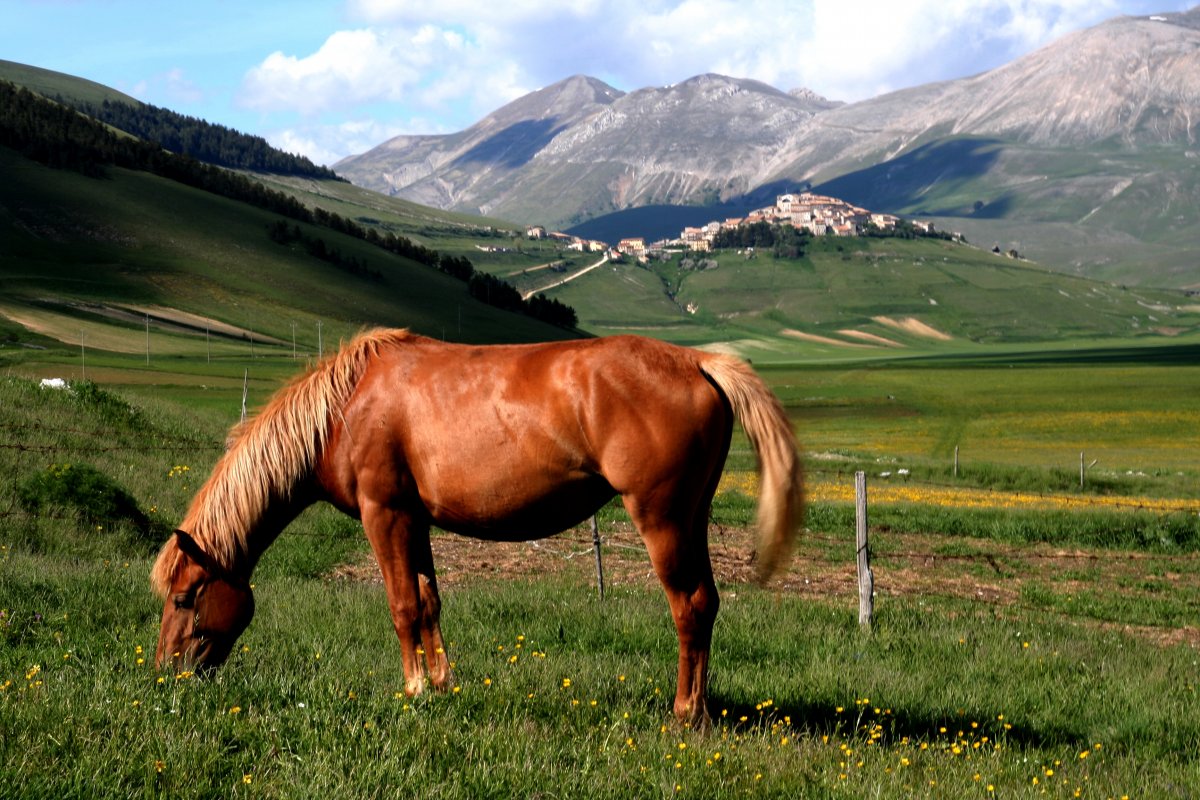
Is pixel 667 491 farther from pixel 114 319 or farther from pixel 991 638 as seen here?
pixel 114 319

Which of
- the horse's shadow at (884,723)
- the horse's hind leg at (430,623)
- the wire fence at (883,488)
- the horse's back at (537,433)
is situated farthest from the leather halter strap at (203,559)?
the wire fence at (883,488)

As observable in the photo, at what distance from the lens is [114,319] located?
123 meters

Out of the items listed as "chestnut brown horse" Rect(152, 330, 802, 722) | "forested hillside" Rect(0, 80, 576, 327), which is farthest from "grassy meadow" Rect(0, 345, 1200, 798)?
"forested hillside" Rect(0, 80, 576, 327)

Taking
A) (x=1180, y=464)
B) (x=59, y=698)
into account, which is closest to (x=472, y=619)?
(x=59, y=698)

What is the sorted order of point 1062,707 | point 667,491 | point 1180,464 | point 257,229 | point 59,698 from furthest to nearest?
point 257,229, point 1180,464, point 1062,707, point 667,491, point 59,698

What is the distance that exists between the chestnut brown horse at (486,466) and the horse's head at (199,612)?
0.01m

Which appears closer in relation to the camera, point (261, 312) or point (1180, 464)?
point (1180, 464)

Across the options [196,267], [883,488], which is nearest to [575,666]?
[883,488]

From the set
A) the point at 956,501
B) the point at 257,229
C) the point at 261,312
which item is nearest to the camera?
the point at 956,501

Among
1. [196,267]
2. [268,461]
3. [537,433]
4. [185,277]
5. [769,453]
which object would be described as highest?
[196,267]

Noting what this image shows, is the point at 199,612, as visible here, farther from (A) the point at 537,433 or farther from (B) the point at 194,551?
(A) the point at 537,433

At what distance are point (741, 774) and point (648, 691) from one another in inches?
92.5

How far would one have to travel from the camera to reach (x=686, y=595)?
725cm

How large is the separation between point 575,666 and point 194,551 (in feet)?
9.95
